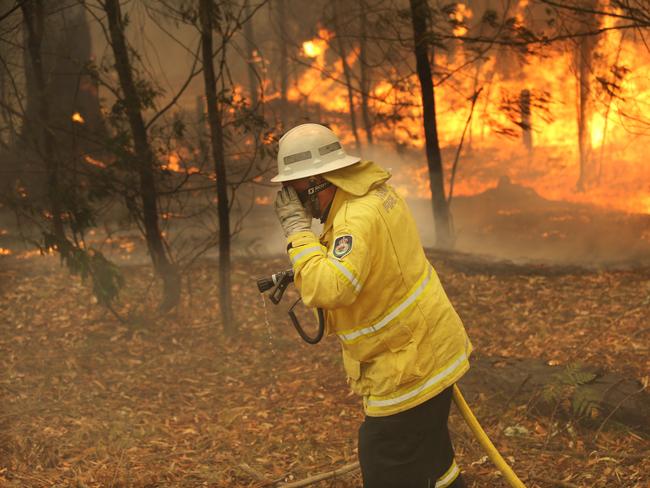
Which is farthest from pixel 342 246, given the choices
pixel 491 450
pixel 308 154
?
pixel 491 450

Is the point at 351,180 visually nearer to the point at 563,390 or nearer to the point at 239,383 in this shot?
the point at 563,390

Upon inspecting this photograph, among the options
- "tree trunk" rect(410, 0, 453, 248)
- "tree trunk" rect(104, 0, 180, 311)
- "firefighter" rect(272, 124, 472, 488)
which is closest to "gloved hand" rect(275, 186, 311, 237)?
"firefighter" rect(272, 124, 472, 488)

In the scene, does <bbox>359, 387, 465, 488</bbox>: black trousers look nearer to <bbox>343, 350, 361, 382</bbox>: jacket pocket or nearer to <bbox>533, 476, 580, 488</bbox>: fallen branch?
<bbox>343, 350, 361, 382</bbox>: jacket pocket

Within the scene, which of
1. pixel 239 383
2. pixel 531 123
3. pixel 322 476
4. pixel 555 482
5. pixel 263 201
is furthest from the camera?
pixel 531 123

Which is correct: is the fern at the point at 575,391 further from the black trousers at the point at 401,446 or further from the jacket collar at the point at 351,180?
the jacket collar at the point at 351,180

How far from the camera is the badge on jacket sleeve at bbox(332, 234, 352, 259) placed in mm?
2643

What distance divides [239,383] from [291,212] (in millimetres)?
3556

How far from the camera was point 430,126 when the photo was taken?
9594mm

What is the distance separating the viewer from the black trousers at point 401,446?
116 inches

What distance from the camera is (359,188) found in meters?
2.85

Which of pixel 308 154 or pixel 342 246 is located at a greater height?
pixel 308 154

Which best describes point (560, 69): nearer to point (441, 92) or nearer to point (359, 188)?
point (441, 92)

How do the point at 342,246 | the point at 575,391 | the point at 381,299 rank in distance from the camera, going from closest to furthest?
the point at 342,246 → the point at 381,299 → the point at 575,391

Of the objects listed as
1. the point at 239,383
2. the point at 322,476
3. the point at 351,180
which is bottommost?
the point at 239,383
